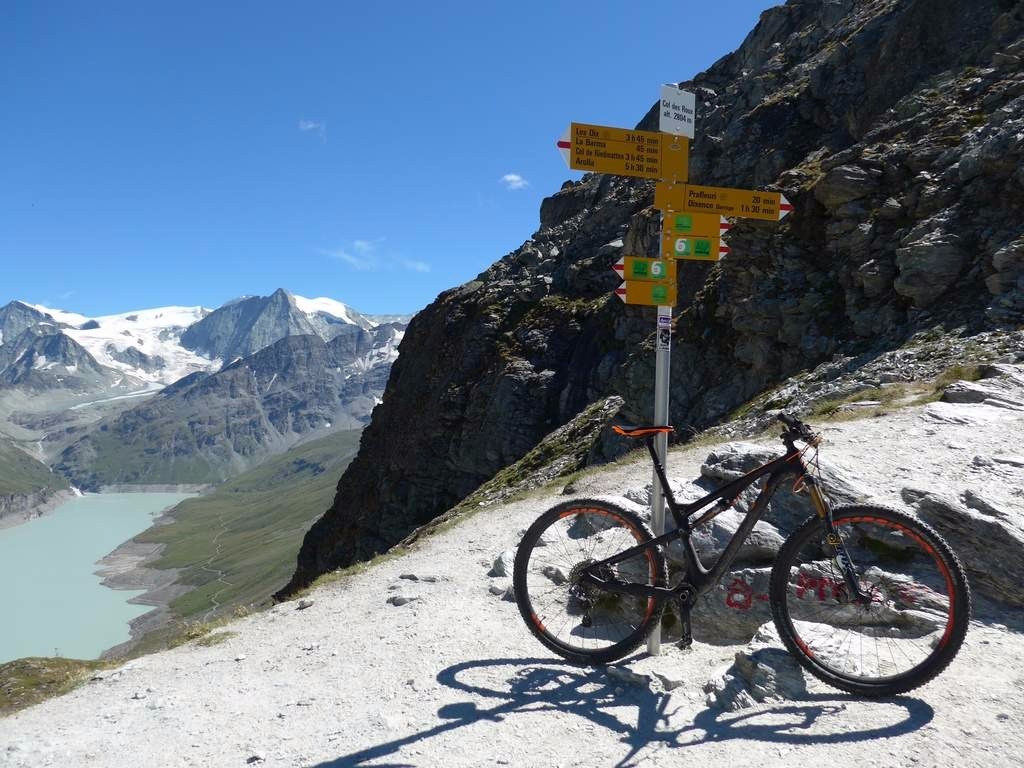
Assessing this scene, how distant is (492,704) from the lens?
5840mm

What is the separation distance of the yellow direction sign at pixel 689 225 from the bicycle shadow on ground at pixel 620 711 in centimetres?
443

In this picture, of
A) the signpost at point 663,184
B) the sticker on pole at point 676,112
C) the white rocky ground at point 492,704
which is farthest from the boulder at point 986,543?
the sticker on pole at point 676,112

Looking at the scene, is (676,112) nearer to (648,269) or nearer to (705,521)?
(648,269)

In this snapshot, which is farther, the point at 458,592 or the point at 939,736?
the point at 458,592

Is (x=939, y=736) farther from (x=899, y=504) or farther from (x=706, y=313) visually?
(x=706, y=313)

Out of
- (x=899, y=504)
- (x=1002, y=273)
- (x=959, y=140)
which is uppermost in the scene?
(x=959, y=140)

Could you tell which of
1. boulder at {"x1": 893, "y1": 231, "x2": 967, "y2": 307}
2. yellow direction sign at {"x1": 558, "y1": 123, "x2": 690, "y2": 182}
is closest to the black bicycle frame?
yellow direction sign at {"x1": 558, "y1": 123, "x2": 690, "y2": 182}

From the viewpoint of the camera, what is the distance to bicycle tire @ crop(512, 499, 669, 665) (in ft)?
20.5

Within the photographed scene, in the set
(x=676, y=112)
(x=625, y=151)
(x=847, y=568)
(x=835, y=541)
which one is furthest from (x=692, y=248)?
(x=847, y=568)

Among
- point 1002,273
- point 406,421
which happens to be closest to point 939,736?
point 1002,273

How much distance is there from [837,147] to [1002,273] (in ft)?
75.4

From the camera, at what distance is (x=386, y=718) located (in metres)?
5.78

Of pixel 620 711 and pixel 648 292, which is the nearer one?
pixel 620 711

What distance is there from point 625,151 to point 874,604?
492 cm
